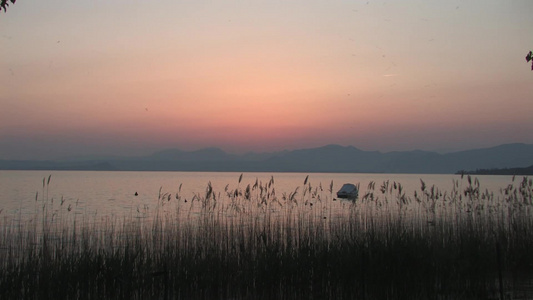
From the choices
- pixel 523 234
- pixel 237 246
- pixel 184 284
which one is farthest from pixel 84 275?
pixel 523 234

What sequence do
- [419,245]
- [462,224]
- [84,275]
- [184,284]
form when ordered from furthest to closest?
[462,224], [419,245], [184,284], [84,275]

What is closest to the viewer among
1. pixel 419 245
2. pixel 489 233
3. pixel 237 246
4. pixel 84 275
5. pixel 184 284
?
pixel 84 275

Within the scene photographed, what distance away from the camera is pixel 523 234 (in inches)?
496

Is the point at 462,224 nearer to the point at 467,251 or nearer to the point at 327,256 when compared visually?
the point at 467,251

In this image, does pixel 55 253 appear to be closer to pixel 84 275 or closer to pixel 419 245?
pixel 84 275

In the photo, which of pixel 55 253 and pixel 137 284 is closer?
pixel 137 284

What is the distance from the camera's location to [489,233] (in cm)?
1230

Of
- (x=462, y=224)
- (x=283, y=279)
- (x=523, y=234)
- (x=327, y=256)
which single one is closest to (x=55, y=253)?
(x=283, y=279)

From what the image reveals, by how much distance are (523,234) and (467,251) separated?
131 inches

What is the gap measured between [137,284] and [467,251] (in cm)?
704

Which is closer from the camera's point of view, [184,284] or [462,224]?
[184,284]

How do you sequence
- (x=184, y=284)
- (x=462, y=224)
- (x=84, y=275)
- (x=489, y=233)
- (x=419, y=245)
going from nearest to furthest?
(x=84, y=275), (x=184, y=284), (x=419, y=245), (x=489, y=233), (x=462, y=224)

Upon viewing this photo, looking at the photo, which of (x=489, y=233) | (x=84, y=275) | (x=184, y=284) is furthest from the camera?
(x=489, y=233)

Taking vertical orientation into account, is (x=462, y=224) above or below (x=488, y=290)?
above
